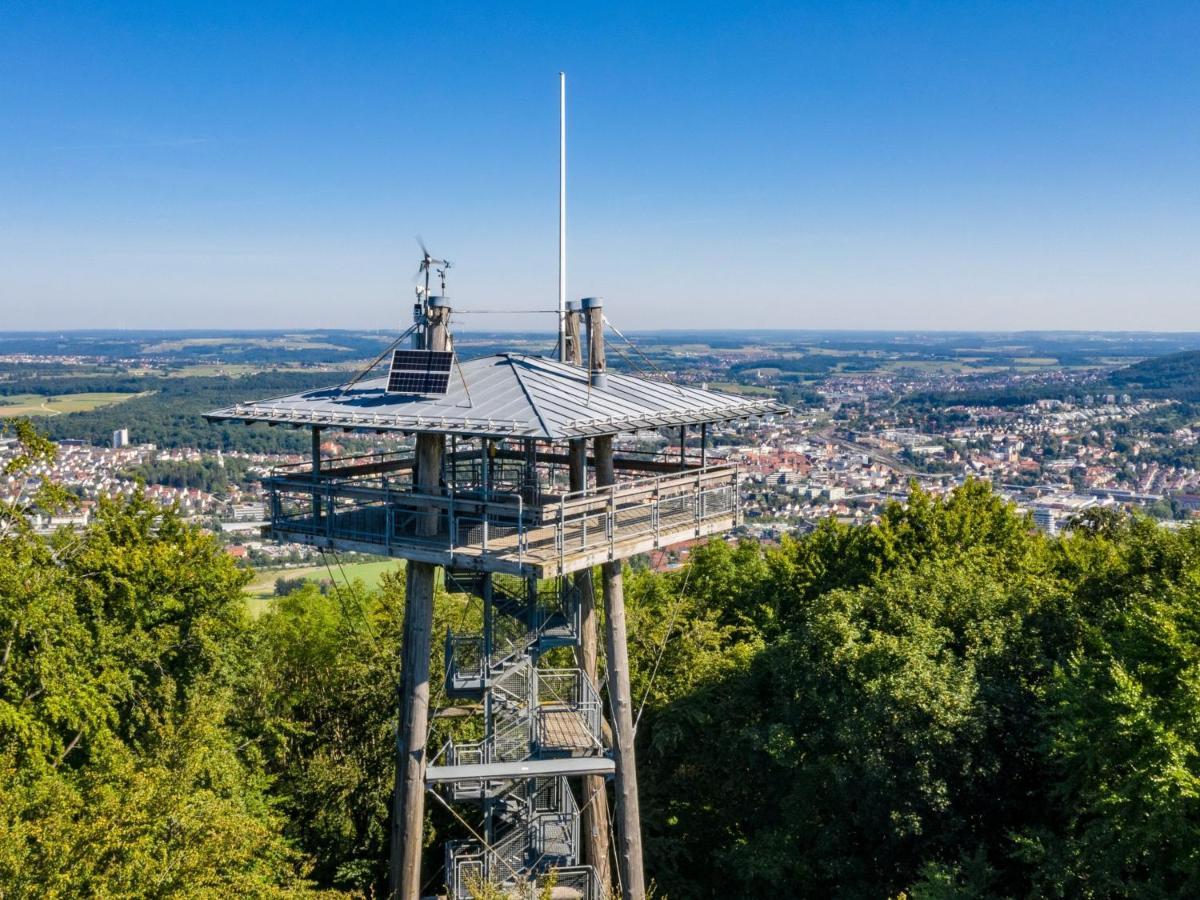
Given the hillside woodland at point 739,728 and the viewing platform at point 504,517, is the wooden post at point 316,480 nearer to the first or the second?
the viewing platform at point 504,517

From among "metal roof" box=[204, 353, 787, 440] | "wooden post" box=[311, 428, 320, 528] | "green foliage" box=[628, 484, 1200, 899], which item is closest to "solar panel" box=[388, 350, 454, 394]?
"metal roof" box=[204, 353, 787, 440]

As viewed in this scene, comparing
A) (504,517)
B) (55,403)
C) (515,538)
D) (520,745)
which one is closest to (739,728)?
(520,745)

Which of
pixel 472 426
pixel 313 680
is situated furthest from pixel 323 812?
pixel 472 426

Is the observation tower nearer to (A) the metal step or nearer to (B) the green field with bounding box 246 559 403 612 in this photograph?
(A) the metal step

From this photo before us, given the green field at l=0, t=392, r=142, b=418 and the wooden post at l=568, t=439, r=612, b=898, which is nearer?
the wooden post at l=568, t=439, r=612, b=898

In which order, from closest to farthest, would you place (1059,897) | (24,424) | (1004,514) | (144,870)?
(144,870), (1059,897), (24,424), (1004,514)

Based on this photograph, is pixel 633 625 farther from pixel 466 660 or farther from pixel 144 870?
pixel 144 870

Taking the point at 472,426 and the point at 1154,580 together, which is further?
the point at 1154,580

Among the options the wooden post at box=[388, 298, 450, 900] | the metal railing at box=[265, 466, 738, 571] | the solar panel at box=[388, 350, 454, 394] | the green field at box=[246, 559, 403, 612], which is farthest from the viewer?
the green field at box=[246, 559, 403, 612]
